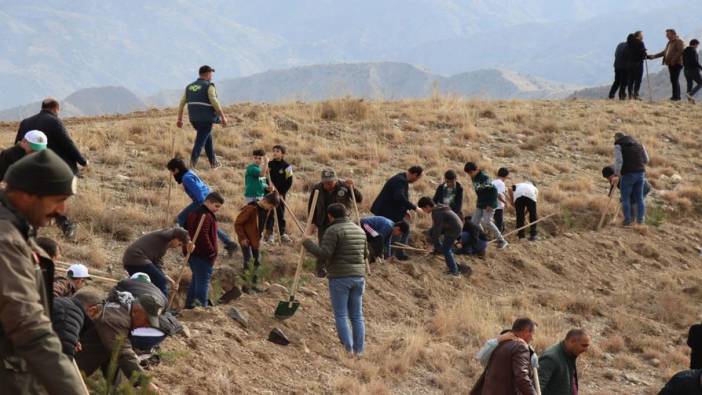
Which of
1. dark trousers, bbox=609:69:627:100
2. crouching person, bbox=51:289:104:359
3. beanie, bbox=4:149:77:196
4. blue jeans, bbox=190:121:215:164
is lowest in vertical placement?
crouching person, bbox=51:289:104:359

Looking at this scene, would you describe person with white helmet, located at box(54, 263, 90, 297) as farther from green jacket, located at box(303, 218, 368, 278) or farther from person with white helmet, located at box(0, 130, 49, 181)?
green jacket, located at box(303, 218, 368, 278)

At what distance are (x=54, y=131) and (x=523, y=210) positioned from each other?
24.7 ft

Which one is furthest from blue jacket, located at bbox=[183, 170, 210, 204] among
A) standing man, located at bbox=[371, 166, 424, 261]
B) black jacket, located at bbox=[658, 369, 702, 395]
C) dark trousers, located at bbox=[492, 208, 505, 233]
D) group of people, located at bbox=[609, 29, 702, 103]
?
group of people, located at bbox=[609, 29, 702, 103]

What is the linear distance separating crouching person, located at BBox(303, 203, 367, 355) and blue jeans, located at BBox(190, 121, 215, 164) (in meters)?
5.98

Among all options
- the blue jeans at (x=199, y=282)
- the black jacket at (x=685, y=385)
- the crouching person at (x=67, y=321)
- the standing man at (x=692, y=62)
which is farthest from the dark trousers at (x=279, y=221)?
the standing man at (x=692, y=62)

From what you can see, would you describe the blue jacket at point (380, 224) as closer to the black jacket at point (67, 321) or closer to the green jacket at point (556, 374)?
the green jacket at point (556, 374)

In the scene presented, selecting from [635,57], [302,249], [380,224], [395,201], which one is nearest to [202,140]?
[395,201]

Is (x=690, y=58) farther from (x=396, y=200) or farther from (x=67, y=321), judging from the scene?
(x=67, y=321)

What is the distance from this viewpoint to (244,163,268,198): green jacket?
12.5 meters

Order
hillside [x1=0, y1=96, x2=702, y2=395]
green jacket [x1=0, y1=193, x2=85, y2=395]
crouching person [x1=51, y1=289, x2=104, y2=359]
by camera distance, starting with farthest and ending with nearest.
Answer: hillside [x1=0, y1=96, x2=702, y2=395]
crouching person [x1=51, y1=289, x2=104, y2=359]
green jacket [x1=0, y1=193, x2=85, y2=395]

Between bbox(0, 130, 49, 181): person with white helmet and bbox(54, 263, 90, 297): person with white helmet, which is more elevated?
bbox(0, 130, 49, 181): person with white helmet

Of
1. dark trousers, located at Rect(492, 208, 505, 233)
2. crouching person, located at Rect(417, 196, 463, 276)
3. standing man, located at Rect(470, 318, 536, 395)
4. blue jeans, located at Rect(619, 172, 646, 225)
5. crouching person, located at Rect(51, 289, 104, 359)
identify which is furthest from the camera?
blue jeans, located at Rect(619, 172, 646, 225)

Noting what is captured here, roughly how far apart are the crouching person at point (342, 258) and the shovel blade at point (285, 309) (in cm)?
81

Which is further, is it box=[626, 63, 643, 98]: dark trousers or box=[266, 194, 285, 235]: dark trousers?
box=[626, 63, 643, 98]: dark trousers
